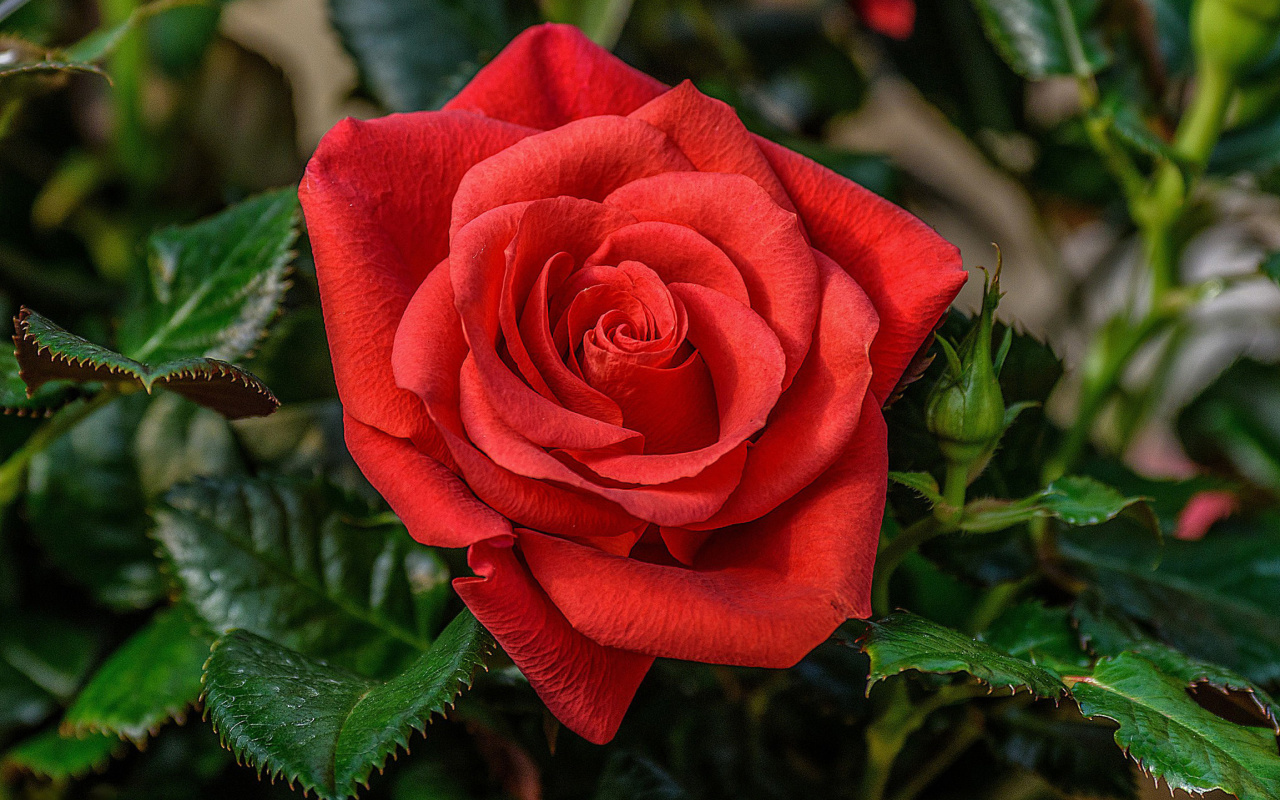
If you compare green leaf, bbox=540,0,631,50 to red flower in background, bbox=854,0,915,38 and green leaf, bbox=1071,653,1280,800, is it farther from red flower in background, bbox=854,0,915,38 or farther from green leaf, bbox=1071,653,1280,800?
green leaf, bbox=1071,653,1280,800

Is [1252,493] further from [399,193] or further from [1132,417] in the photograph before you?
[399,193]

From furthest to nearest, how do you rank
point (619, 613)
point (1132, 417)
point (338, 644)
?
point (1132, 417)
point (338, 644)
point (619, 613)

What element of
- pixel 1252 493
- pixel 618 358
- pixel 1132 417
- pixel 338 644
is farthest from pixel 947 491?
pixel 1132 417

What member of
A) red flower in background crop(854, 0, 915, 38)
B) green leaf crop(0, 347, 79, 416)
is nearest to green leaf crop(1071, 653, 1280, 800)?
green leaf crop(0, 347, 79, 416)

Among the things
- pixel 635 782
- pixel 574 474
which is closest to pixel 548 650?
pixel 574 474

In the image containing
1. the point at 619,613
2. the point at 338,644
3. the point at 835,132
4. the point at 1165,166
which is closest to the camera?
the point at 619,613

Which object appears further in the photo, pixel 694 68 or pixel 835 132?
pixel 835 132

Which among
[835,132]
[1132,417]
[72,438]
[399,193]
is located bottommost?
[1132,417]
